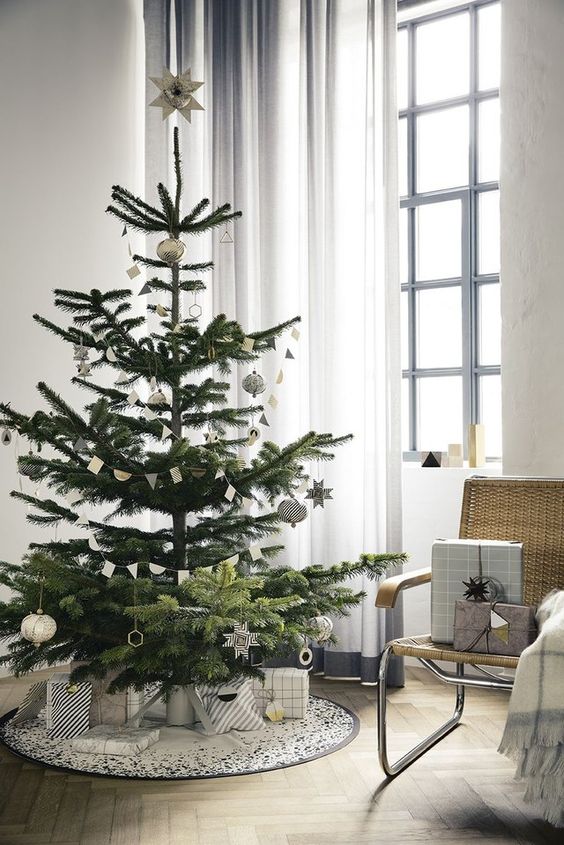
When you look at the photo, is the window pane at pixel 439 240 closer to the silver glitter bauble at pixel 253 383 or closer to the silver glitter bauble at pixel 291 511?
the silver glitter bauble at pixel 253 383

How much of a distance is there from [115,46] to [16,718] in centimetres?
279

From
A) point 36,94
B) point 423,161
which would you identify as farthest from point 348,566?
point 36,94

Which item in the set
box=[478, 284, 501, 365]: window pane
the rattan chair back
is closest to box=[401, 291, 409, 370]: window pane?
box=[478, 284, 501, 365]: window pane

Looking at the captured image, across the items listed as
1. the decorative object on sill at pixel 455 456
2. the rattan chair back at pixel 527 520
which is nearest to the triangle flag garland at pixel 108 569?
the rattan chair back at pixel 527 520

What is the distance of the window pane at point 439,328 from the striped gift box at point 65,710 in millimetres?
2055

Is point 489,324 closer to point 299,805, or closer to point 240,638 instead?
point 240,638

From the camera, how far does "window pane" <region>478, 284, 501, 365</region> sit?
13.2 feet

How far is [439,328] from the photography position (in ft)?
13.7

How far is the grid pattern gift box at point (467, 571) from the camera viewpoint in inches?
104

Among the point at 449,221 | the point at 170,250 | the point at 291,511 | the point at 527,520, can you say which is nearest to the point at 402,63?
the point at 449,221

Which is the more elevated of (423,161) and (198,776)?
(423,161)

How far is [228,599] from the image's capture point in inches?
102

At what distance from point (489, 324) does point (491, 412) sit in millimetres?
364

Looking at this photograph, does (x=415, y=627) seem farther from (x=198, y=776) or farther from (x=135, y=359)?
(x=135, y=359)
